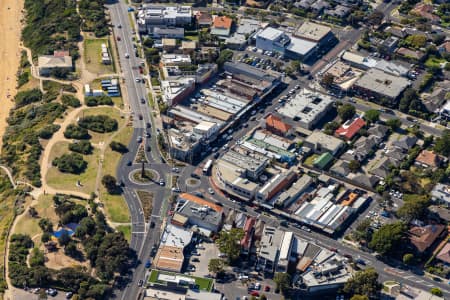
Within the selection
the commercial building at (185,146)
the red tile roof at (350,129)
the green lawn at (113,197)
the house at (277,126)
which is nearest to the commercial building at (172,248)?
the green lawn at (113,197)

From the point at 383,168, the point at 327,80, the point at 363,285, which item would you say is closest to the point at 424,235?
the point at 363,285

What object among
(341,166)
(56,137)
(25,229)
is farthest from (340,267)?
(56,137)

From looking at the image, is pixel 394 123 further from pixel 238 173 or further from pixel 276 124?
pixel 238 173

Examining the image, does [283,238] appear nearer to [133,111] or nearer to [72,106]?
[133,111]

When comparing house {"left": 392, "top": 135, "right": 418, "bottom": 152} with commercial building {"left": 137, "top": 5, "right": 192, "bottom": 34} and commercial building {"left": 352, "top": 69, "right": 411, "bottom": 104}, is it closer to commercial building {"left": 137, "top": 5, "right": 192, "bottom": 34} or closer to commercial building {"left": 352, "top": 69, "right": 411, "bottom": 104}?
commercial building {"left": 352, "top": 69, "right": 411, "bottom": 104}

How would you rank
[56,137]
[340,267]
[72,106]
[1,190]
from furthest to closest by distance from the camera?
[72,106], [56,137], [1,190], [340,267]
